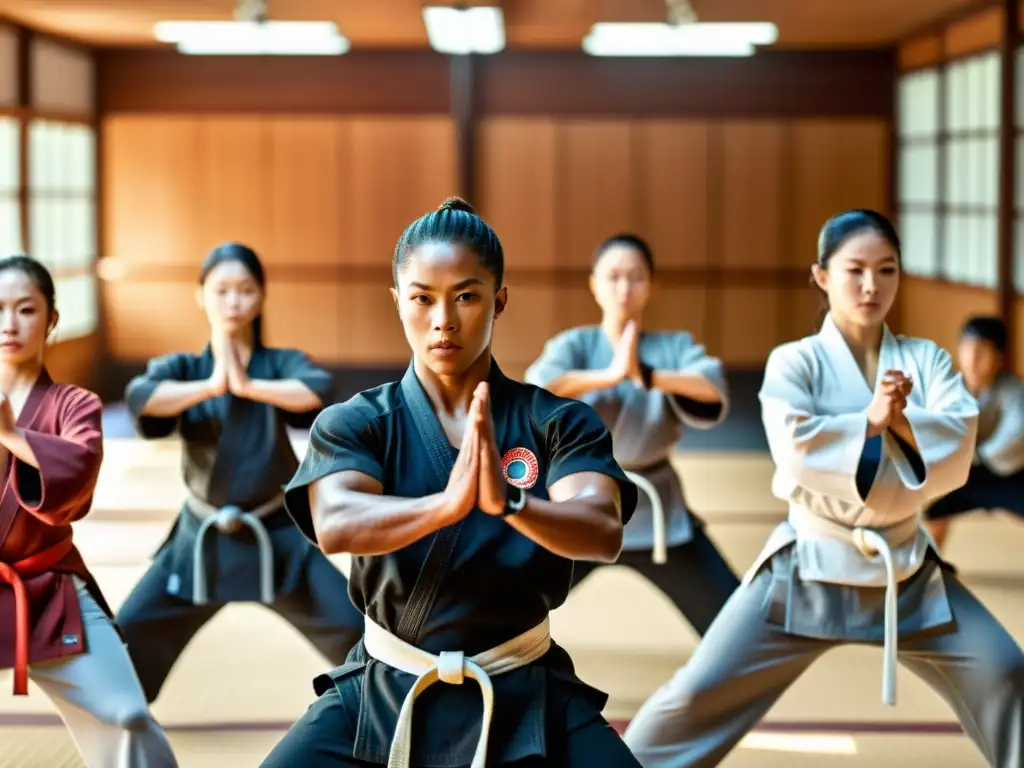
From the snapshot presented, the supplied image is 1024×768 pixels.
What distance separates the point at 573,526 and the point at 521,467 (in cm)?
18

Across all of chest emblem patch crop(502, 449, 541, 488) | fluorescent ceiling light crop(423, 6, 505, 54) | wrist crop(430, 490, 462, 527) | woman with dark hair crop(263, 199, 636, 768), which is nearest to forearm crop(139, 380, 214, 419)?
woman with dark hair crop(263, 199, 636, 768)

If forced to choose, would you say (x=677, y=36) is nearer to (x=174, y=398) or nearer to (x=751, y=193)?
(x=751, y=193)

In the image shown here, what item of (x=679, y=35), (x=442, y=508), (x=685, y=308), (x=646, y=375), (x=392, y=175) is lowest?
(x=442, y=508)

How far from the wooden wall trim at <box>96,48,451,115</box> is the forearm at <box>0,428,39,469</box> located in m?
9.18

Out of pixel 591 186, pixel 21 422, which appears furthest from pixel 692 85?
pixel 21 422

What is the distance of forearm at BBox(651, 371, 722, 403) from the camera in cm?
431

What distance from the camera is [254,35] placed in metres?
9.43

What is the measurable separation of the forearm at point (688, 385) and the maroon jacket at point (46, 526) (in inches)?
72.1

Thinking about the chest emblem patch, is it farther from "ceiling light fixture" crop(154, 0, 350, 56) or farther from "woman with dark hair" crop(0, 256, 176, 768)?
"ceiling light fixture" crop(154, 0, 350, 56)

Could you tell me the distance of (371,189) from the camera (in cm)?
1178

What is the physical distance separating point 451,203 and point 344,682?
0.75 m

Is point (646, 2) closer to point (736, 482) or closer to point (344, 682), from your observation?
point (736, 482)

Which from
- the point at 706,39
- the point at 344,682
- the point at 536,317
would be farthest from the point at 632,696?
the point at 536,317

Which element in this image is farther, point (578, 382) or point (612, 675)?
point (612, 675)
